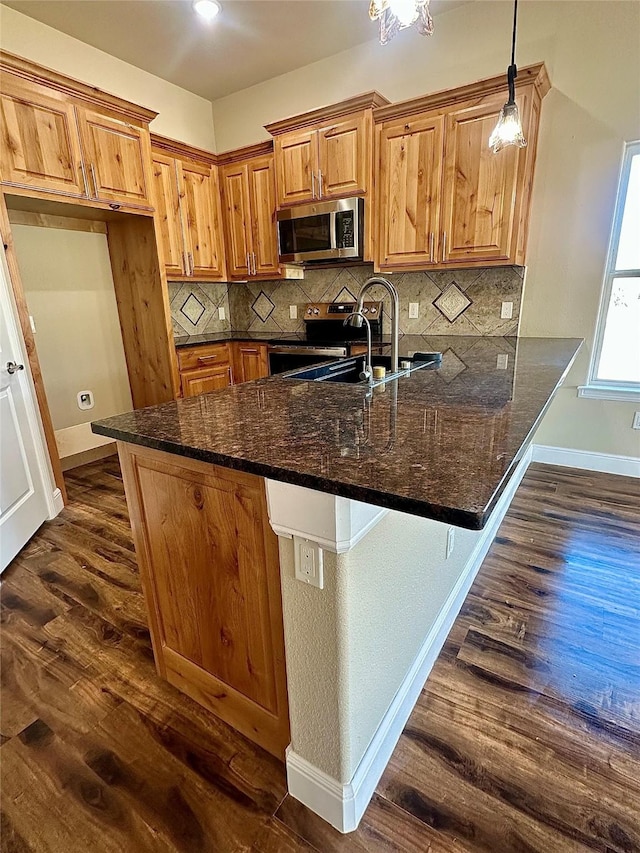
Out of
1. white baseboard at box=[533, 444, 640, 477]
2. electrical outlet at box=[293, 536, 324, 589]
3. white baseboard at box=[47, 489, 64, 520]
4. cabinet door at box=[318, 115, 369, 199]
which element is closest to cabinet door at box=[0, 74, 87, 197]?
cabinet door at box=[318, 115, 369, 199]

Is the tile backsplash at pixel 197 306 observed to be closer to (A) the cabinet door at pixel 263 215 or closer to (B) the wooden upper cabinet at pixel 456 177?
(A) the cabinet door at pixel 263 215

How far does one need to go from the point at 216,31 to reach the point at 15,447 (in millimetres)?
3086

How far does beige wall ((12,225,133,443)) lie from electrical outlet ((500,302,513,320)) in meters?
3.13

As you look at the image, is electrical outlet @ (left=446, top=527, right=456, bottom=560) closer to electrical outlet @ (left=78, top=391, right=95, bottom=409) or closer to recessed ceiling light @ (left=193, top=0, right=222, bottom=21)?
electrical outlet @ (left=78, top=391, right=95, bottom=409)

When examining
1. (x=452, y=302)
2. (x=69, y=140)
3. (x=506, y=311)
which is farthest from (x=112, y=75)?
(x=506, y=311)

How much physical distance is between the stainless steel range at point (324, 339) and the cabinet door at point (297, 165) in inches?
35.5

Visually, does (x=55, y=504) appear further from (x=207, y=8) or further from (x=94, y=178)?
(x=207, y=8)

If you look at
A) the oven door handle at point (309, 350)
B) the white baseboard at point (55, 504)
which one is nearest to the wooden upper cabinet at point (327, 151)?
the oven door handle at point (309, 350)

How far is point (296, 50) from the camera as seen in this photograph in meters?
3.28

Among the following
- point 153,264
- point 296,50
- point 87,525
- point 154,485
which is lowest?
point 87,525

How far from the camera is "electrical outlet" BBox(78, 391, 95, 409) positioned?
11.7 feet

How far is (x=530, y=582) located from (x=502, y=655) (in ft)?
1.66

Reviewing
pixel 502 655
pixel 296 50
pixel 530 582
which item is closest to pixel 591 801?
pixel 502 655

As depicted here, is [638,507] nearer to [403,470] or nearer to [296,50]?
[403,470]
